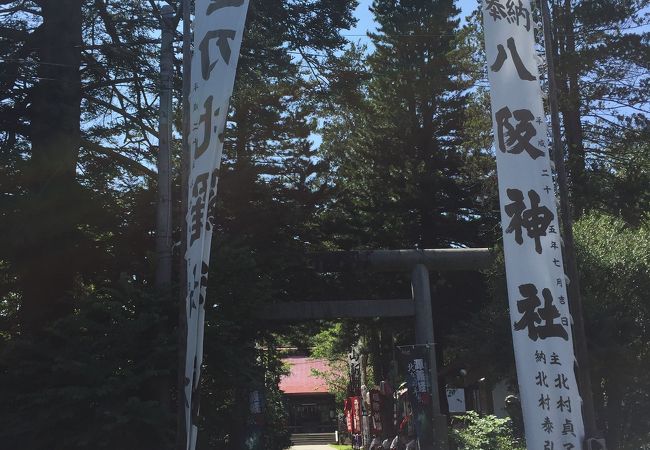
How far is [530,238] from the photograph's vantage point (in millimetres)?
8570

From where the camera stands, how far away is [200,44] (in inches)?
365

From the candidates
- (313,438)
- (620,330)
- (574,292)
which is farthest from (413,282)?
(313,438)

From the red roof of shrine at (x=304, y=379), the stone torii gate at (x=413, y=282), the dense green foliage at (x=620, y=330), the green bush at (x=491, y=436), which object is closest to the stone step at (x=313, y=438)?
the red roof of shrine at (x=304, y=379)

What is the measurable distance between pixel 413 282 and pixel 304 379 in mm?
35657

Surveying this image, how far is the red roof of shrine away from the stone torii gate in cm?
2849

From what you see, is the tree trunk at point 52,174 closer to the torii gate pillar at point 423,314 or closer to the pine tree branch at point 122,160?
the pine tree branch at point 122,160

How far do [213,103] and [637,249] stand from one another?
1029 cm

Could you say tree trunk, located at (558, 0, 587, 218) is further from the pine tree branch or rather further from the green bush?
the pine tree branch

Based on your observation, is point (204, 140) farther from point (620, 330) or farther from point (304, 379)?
point (304, 379)

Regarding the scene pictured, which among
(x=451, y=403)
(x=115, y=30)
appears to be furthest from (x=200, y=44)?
(x=451, y=403)

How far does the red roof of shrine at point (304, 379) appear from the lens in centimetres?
5221

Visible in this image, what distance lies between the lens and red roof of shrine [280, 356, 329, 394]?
52206 millimetres

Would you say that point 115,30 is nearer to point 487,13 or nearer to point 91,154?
point 91,154

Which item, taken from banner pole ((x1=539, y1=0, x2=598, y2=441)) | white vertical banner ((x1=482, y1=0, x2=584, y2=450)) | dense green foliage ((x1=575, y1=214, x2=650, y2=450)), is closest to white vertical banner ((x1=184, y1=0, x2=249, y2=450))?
white vertical banner ((x1=482, y1=0, x2=584, y2=450))
